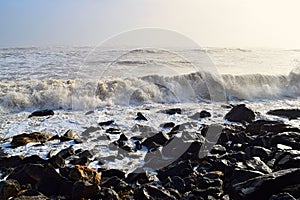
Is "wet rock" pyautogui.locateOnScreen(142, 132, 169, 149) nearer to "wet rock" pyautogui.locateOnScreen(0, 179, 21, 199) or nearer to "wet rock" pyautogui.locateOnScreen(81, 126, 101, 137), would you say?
"wet rock" pyautogui.locateOnScreen(81, 126, 101, 137)

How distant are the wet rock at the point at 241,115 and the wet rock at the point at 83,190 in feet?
23.0

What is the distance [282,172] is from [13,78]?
1891 centimetres

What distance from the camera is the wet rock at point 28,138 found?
8641 mm

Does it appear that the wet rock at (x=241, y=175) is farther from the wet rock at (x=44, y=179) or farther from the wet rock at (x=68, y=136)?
the wet rock at (x=68, y=136)

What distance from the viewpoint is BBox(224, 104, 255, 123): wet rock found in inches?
447

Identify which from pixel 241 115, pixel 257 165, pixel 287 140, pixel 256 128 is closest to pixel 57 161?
pixel 257 165

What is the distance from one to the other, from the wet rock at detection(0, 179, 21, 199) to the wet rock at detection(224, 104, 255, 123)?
25.8 ft

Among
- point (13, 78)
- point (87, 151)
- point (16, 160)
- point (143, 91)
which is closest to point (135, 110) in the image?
point (143, 91)

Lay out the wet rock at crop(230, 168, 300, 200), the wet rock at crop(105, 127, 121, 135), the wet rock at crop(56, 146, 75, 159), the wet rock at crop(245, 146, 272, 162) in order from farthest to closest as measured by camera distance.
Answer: the wet rock at crop(105, 127, 121, 135) → the wet rock at crop(56, 146, 75, 159) → the wet rock at crop(245, 146, 272, 162) → the wet rock at crop(230, 168, 300, 200)

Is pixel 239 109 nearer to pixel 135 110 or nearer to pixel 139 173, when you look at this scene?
pixel 135 110

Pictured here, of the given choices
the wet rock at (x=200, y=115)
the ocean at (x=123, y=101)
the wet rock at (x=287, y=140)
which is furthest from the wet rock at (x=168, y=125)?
the wet rock at (x=287, y=140)

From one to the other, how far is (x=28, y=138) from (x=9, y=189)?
372 centimetres

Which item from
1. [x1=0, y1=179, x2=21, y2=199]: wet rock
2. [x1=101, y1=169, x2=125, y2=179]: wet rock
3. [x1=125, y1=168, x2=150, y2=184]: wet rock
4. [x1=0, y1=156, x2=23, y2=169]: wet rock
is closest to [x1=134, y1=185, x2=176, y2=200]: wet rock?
[x1=125, y1=168, x2=150, y2=184]: wet rock

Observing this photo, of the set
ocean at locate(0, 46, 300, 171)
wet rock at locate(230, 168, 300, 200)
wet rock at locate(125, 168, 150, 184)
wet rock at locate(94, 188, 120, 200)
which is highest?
wet rock at locate(230, 168, 300, 200)
